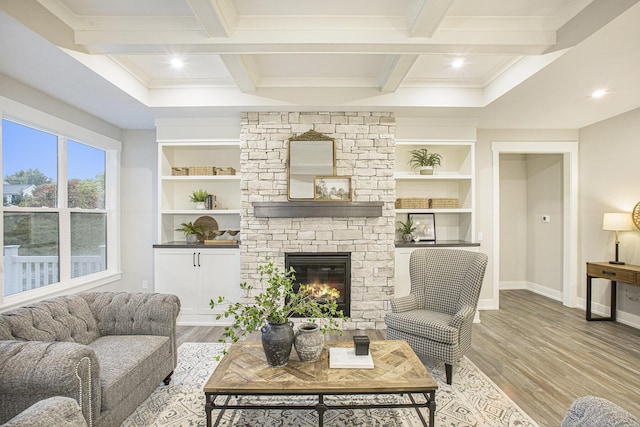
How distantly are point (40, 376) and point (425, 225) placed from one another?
14.0 feet

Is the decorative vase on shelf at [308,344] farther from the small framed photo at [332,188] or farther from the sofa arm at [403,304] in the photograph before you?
the small framed photo at [332,188]

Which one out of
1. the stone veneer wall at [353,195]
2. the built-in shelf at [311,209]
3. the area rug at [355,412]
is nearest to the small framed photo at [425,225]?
the stone veneer wall at [353,195]

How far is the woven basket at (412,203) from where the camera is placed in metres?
4.49

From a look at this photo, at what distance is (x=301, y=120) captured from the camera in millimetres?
4145

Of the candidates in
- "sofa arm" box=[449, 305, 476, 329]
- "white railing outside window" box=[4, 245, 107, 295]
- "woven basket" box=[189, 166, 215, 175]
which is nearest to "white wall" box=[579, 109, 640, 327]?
"sofa arm" box=[449, 305, 476, 329]

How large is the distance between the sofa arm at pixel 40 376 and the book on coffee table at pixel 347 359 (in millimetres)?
1375

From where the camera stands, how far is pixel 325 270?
4.21 meters

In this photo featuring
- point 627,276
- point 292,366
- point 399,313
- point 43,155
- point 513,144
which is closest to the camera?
point 292,366

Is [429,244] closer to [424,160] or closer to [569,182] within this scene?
[424,160]

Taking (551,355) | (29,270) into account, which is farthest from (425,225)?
(29,270)

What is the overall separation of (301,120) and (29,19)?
2.60m

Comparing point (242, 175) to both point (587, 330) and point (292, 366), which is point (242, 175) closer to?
point (292, 366)

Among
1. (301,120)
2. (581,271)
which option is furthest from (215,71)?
(581,271)

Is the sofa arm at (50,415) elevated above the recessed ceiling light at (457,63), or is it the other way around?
the recessed ceiling light at (457,63)
